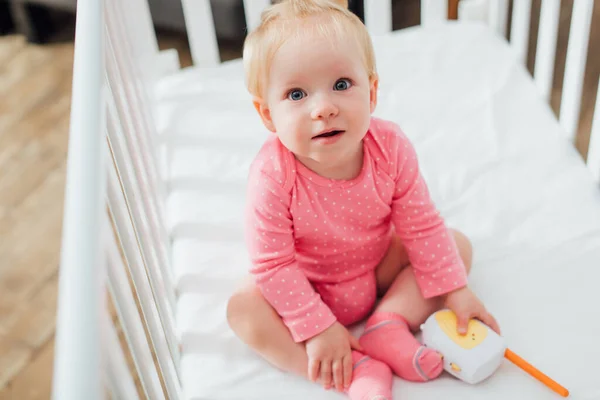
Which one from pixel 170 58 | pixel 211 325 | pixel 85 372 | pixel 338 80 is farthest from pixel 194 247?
pixel 85 372

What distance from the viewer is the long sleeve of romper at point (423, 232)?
0.98 metres

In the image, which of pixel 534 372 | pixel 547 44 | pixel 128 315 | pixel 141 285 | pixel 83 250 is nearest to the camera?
pixel 83 250

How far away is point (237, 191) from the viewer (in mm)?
1224

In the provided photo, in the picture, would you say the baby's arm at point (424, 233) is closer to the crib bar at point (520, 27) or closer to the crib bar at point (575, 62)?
the crib bar at point (575, 62)

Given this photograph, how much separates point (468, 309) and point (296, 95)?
35cm

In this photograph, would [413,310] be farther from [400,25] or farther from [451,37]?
[400,25]

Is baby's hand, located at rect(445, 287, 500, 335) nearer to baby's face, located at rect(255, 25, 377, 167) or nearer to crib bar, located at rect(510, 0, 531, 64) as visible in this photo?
baby's face, located at rect(255, 25, 377, 167)

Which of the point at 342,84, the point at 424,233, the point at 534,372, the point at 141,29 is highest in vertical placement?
the point at 342,84

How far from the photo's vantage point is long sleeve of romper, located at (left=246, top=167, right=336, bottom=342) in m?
0.95

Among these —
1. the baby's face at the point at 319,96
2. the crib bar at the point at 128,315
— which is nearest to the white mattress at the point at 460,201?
the crib bar at the point at 128,315

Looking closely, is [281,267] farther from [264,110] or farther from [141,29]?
[141,29]

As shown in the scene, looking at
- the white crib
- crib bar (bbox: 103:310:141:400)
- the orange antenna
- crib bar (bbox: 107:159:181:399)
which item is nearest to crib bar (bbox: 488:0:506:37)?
the white crib

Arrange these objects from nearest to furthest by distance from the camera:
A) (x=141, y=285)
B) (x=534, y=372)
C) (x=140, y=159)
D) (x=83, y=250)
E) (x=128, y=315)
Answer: (x=83, y=250) → (x=128, y=315) → (x=141, y=285) → (x=534, y=372) → (x=140, y=159)

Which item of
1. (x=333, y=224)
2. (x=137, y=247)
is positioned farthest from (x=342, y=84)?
(x=137, y=247)
